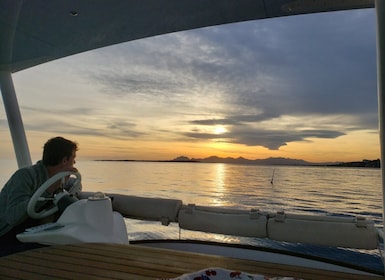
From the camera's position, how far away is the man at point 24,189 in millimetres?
1706

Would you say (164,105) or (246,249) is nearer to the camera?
(246,249)

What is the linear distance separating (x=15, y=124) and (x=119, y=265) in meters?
2.12

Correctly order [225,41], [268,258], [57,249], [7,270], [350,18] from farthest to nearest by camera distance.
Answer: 1. [225,41]
2. [350,18]
3. [268,258]
4. [57,249]
5. [7,270]

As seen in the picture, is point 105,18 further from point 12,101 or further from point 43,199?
point 43,199

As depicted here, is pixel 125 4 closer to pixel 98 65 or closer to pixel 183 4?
pixel 183 4

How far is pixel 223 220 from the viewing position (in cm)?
199

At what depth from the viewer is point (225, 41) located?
13.6 feet

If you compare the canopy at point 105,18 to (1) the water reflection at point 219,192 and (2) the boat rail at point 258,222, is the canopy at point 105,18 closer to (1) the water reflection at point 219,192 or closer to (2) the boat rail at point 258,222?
(2) the boat rail at point 258,222

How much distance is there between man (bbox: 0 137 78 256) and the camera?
1.71 meters

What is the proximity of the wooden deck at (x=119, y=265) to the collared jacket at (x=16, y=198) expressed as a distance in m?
0.26

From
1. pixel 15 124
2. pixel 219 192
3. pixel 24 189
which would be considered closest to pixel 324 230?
pixel 24 189

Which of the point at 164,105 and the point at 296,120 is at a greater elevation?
the point at 164,105

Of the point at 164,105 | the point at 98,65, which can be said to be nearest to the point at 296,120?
the point at 164,105

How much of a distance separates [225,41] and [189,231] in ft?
9.23
